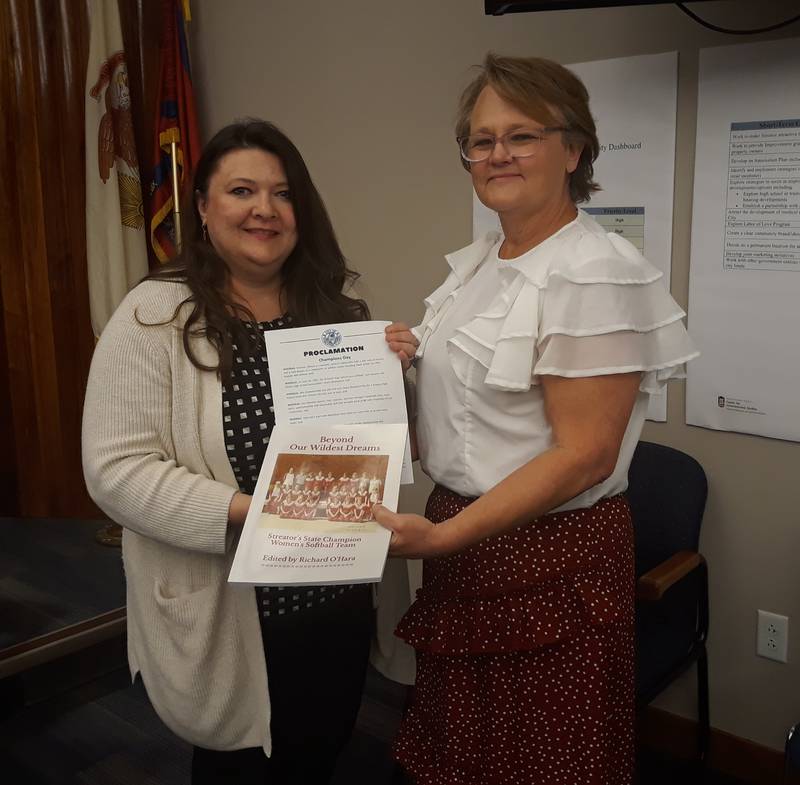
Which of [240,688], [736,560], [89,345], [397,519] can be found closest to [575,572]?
[397,519]

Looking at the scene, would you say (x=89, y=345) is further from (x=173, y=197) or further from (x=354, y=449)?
(x=354, y=449)

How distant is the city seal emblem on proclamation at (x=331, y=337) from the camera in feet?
5.19

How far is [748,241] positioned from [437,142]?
3.66 ft

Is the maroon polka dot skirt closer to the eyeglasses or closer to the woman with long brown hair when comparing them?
the woman with long brown hair

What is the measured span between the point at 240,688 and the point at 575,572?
655 millimetres

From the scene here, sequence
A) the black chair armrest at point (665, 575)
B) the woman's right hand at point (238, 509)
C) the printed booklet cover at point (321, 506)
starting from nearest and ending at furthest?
the printed booklet cover at point (321, 506)
the woman's right hand at point (238, 509)
the black chair armrest at point (665, 575)

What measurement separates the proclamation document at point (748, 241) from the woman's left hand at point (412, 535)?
125cm

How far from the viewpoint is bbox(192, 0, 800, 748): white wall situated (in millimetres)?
2326

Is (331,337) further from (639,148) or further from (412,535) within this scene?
(639,148)

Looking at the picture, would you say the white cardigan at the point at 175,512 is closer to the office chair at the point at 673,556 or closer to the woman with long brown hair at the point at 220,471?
the woman with long brown hair at the point at 220,471

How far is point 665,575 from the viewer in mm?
2088

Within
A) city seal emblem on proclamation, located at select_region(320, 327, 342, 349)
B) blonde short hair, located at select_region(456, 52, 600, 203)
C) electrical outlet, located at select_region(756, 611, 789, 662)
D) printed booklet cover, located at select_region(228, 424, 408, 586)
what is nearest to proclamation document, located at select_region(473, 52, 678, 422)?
electrical outlet, located at select_region(756, 611, 789, 662)

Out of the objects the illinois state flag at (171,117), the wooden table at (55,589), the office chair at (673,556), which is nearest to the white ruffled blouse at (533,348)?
the office chair at (673,556)

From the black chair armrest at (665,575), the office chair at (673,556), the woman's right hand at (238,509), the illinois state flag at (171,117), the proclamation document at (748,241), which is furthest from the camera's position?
the illinois state flag at (171,117)
